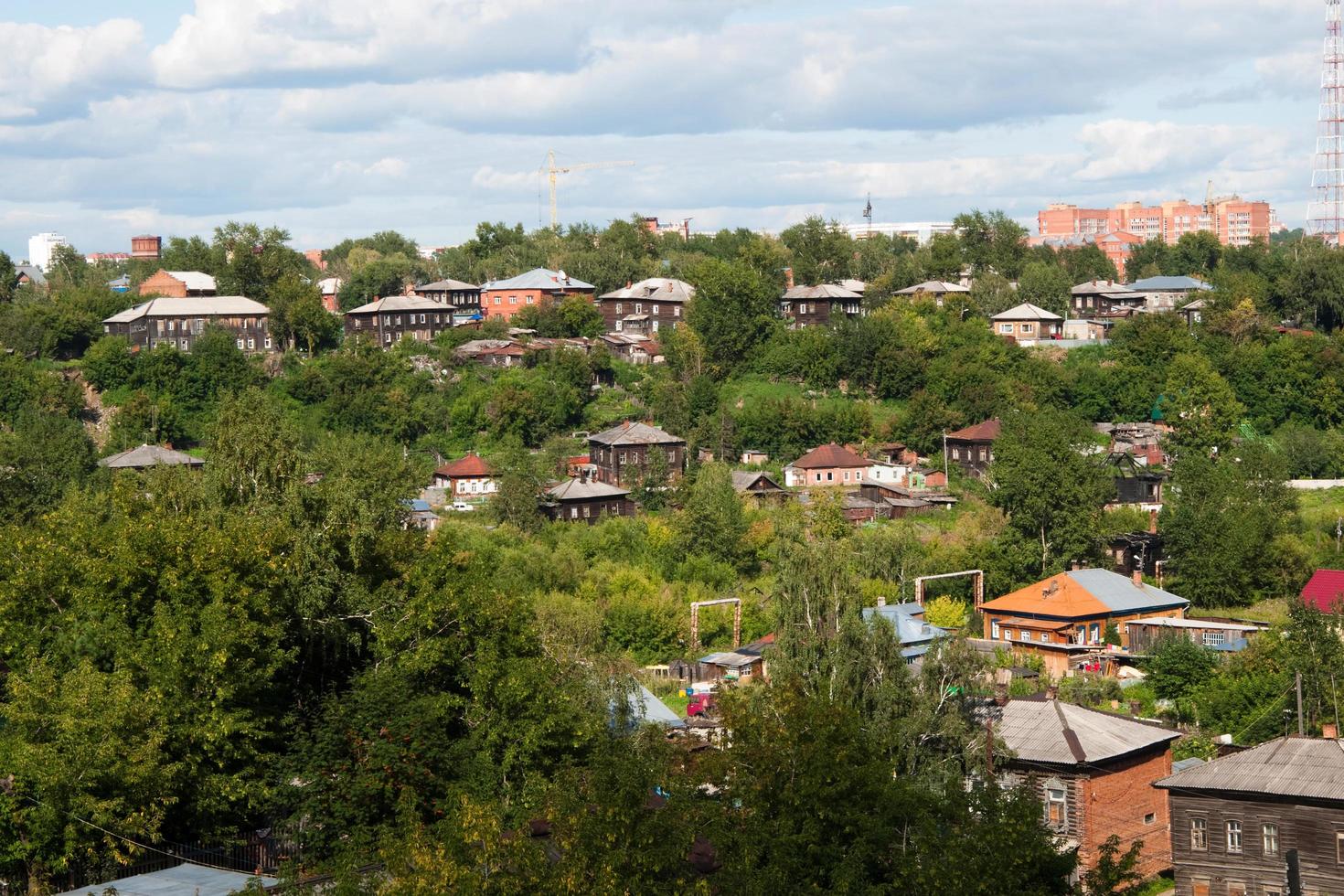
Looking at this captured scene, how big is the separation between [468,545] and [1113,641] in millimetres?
16035

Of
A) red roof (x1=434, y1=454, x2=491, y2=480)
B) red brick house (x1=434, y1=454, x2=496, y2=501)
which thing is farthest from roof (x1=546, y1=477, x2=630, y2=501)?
red roof (x1=434, y1=454, x2=491, y2=480)

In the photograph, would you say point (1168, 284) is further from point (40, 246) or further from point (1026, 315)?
point (40, 246)

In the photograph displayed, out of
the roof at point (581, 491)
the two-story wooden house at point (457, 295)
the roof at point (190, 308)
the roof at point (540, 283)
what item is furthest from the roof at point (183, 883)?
the roof at point (540, 283)

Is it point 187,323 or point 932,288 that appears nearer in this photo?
point 187,323

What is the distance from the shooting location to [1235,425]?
5403 cm

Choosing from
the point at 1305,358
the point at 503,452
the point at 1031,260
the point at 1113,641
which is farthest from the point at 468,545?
the point at 1031,260

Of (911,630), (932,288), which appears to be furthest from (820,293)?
(911,630)

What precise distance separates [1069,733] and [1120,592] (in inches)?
589

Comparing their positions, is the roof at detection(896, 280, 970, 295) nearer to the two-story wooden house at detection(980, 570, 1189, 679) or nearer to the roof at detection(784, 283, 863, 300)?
the roof at detection(784, 283, 863, 300)

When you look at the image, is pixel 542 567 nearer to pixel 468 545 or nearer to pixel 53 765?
pixel 468 545

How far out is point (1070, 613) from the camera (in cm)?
3694

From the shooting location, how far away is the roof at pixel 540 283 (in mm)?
68688

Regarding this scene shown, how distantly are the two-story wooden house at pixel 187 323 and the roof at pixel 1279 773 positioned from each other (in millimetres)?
46439

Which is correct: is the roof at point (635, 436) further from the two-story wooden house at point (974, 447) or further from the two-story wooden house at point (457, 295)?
the two-story wooden house at point (457, 295)
